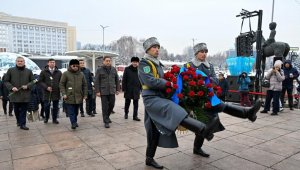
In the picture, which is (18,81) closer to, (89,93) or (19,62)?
(19,62)

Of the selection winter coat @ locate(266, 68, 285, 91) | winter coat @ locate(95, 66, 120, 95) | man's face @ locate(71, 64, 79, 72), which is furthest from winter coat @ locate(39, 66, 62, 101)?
winter coat @ locate(266, 68, 285, 91)

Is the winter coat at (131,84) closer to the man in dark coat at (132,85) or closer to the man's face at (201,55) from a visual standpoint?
the man in dark coat at (132,85)

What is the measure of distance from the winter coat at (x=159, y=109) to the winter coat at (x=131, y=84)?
11.6 feet

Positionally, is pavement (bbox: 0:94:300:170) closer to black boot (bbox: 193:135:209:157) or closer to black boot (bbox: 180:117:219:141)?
black boot (bbox: 193:135:209:157)

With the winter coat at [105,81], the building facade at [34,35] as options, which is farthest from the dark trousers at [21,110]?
the building facade at [34,35]

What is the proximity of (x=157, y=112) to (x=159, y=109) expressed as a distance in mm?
59

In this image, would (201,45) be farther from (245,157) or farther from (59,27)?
(59,27)

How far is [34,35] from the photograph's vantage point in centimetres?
10025

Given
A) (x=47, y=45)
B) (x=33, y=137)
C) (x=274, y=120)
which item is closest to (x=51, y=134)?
(x=33, y=137)

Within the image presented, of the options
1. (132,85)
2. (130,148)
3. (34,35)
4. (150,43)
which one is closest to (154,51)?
(150,43)

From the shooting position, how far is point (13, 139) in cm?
521

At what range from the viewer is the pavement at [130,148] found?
12.3ft

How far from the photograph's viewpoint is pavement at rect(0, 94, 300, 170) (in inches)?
147

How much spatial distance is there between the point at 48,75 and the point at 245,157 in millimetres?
5202
